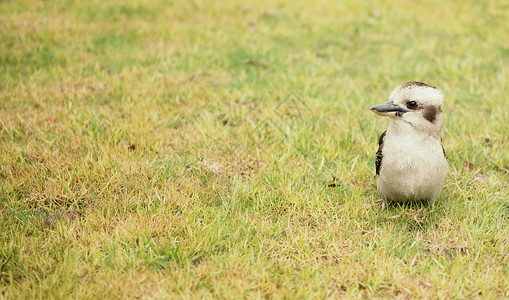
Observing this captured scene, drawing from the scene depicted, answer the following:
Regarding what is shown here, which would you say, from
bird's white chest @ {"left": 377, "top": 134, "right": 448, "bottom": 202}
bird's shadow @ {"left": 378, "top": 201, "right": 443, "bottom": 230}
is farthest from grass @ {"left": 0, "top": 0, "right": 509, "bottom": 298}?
bird's white chest @ {"left": 377, "top": 134, "right": 448, "bottom": 202}

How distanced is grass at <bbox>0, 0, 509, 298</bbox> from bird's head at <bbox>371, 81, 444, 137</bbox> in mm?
705

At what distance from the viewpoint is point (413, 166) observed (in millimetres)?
3369

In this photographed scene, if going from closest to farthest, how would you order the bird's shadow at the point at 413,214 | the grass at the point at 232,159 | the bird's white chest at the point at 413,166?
the grass at the point at 232,159 < the bird's white chest at the point at 413,166 < the bird's shadow at the point at 413,214

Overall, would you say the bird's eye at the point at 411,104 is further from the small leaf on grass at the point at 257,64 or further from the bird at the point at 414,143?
the small leaf on grass at the point at 257,64

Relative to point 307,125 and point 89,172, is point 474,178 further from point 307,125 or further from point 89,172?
point 89,172

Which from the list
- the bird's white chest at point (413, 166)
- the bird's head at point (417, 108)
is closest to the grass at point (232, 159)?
the bird's white chest at point (413, 166)

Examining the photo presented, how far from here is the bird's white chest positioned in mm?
3367

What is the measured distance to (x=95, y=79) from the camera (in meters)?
5.82

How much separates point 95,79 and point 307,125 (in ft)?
8.99

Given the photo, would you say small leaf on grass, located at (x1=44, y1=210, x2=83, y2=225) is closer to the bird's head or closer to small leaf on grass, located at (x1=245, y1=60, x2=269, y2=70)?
the bird's head

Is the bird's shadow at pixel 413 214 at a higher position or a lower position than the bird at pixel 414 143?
lower

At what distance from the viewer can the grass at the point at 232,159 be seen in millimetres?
3062

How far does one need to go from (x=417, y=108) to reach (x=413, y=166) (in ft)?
1.43

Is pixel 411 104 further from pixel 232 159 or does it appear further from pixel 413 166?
pixel 232 159
